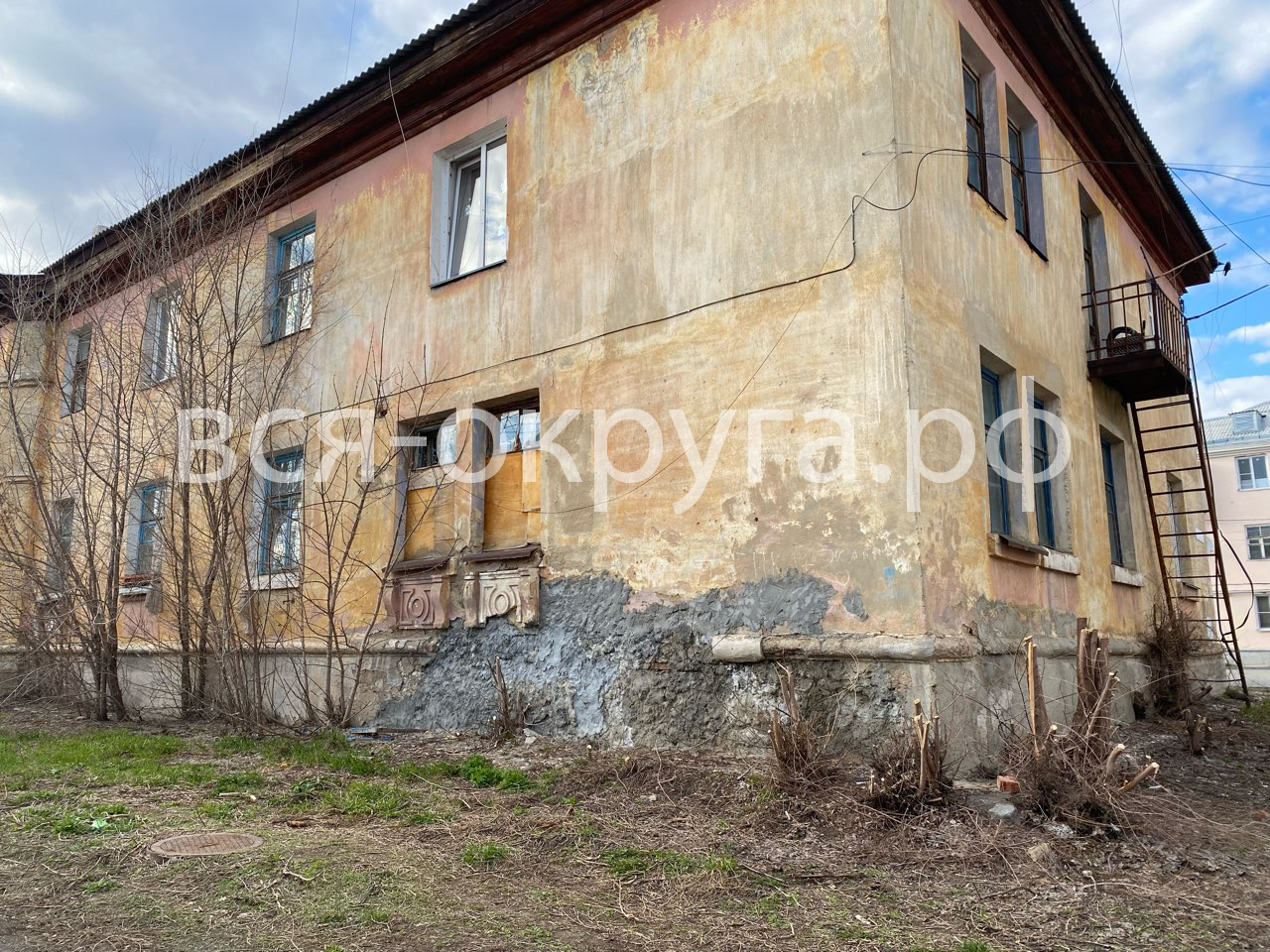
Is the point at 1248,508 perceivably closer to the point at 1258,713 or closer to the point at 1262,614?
the point at 1262,614

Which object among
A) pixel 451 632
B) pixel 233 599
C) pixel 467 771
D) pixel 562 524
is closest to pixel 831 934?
pixel 467 771

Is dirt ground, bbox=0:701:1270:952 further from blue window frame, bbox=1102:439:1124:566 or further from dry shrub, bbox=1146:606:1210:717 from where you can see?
blue window frame, bbox=1102:439:1124:566

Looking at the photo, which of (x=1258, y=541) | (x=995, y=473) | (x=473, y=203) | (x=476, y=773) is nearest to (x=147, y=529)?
(x=473, y=203)

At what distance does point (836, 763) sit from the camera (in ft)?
19.1

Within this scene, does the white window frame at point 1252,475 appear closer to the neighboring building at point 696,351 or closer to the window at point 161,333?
the neighboring building at point 696,351

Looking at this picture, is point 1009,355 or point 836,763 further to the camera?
point 1009,355

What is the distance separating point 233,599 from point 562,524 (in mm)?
4078

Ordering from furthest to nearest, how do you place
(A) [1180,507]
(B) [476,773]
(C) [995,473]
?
(A) [1180,507], (C) [995,473], (B) [476,773]

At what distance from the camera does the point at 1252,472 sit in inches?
1554

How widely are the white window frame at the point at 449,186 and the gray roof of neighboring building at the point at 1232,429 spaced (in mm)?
35420

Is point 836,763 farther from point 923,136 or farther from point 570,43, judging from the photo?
point 570,43

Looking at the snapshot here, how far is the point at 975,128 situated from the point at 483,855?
7808mm

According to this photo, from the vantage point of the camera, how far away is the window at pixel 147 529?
1104 centimetres

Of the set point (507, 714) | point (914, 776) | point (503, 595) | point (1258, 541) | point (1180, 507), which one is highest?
point (1258, 541)
